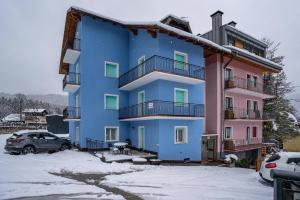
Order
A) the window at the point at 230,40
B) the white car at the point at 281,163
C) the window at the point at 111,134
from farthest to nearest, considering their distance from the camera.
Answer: the window at the point at 230,40, the window at the point at 111,134, the white car at the point at 281,163

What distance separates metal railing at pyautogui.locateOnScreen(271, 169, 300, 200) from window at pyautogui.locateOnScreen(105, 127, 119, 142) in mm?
18262

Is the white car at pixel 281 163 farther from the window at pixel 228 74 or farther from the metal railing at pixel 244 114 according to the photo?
the window at pixel 228 74

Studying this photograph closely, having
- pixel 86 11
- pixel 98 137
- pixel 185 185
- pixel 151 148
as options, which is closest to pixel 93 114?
pixel 98 137

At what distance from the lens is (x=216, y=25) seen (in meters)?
24.9

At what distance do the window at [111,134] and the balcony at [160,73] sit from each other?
375 cm

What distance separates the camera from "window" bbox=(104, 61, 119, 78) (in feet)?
66.7

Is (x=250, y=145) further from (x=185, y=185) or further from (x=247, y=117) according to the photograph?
(x=185, y=185)

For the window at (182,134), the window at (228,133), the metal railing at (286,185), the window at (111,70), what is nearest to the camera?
the metal railing at (286,185)

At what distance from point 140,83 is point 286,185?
1689 cm

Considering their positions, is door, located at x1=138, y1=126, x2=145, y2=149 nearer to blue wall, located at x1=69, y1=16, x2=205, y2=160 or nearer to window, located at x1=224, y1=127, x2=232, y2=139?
blue wall, located at x1=69, y1=16, x2=205, y2=160

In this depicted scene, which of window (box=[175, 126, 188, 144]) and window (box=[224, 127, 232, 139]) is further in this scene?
window (box=[224, 127, 232, 139])

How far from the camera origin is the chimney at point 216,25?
24.6m

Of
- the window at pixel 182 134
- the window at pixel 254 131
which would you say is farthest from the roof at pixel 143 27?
the window at pixel 254 131

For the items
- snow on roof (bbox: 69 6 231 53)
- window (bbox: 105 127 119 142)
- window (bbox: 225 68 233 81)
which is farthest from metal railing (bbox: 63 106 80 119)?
window (bbox: 225 68 233 81)
